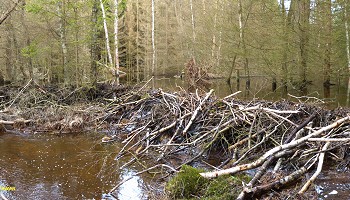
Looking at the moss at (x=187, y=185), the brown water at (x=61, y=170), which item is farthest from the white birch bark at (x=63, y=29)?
the moss at (x=187, y=185)

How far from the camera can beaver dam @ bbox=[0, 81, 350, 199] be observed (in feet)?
13.0

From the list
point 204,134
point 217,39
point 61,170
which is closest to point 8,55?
point 217,39

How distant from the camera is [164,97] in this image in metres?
8.71

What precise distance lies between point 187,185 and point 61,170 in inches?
111

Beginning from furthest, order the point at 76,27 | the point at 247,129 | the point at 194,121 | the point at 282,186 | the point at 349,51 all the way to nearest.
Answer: the point at 349,51
the point at 76,27
the point at 194,121
the point at 247,129
the point at 282,186

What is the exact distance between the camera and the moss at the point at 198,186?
3803 millimetres

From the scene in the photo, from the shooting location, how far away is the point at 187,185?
4.01 metres

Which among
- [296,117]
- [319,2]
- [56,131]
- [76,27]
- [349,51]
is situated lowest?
[56,131]

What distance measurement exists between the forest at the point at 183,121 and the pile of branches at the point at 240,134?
3 cm

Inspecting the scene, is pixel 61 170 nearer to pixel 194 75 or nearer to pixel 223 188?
pixel 223 188

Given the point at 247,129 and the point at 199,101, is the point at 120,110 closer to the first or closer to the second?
the point at 199,101

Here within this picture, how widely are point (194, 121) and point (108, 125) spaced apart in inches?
134

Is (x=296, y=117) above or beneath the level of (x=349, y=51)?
beneath

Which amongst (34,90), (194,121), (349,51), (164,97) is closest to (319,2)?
(349,51)
